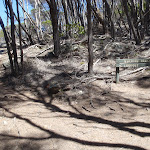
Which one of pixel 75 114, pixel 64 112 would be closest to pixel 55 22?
pixel 64 112

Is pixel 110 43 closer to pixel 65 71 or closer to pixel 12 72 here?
pixel 65 71

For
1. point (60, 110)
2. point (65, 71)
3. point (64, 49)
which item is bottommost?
point (60, 110)

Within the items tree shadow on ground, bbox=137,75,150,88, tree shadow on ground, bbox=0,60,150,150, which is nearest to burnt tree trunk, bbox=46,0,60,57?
tree shadow on ground, bbox=0,60,150,150

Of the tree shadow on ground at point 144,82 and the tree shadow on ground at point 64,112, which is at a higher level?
the tree shadow on ground at point 144,82

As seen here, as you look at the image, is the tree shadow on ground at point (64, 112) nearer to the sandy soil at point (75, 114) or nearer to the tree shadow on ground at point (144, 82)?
the sandy soil at point (75, 114)

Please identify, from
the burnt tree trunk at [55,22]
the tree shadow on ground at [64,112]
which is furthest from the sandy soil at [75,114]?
the burnt tree trunk at [55,22]

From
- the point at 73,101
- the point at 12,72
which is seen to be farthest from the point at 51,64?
the point at 73,101

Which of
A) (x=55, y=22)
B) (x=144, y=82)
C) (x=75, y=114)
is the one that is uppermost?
(x=55, y=22)

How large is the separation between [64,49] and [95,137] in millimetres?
7246

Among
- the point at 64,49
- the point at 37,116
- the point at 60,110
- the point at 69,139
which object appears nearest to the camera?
the point at 69,139

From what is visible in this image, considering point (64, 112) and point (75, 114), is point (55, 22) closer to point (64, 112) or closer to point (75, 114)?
point (64, 112)

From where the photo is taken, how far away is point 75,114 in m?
4.14

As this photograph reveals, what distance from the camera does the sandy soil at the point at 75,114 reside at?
2711 mm

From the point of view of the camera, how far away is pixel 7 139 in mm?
2727
